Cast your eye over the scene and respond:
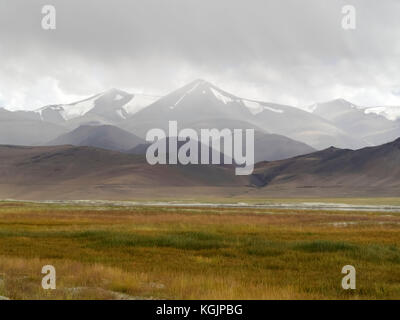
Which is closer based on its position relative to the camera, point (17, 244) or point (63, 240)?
point (17, 244)

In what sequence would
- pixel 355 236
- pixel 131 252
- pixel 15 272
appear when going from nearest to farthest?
pixel 15 272, pixel 131 252, pixel 355 236

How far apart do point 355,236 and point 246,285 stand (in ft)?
82.9

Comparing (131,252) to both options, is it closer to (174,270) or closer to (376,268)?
(174,270)

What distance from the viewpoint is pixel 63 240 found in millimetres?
35438
